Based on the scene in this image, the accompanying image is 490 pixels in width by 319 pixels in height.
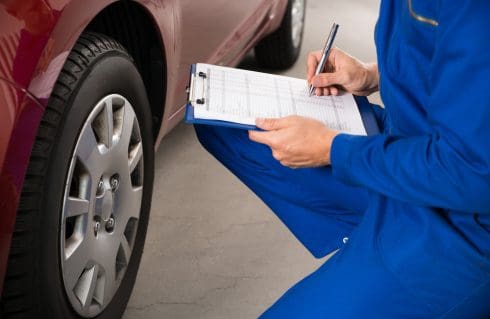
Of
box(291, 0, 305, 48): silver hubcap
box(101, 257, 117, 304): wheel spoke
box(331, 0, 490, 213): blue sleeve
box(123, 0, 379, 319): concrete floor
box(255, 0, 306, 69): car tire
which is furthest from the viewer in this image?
box(291, 0, 305, 48): silver hubcap

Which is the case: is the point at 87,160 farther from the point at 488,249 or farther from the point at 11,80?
the point at 488,249

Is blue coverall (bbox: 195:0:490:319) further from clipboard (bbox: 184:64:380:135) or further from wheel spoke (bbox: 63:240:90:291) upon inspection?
wheel spoke (bbox: 63:240:90:291)

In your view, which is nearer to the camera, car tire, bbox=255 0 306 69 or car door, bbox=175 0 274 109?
car door, bbox=175 0 274 109

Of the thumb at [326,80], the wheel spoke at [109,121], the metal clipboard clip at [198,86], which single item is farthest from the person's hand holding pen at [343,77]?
the wheel spoke at [109,121]

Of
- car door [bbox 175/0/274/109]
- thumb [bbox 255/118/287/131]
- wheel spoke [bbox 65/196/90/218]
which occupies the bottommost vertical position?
wheel spoke [bbox 65/196/90/218]

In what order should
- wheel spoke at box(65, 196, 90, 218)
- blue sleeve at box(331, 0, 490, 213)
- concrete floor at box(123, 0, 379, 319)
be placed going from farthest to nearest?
concrete floor at box(123, 0, 379, 319) < wheel spoke at box(65, 196, 90, 218) < blue sleeve at box(331, 0, 490, 213)

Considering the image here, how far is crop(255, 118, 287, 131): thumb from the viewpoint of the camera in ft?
4.76

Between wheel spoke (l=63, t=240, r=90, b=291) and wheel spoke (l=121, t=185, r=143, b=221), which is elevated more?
wheel spoke (l=121, t=185, r=143, b=221)

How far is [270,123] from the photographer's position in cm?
146

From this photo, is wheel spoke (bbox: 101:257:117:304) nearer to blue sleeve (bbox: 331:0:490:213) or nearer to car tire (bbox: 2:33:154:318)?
car tire (bbox: 2:33:154:318)

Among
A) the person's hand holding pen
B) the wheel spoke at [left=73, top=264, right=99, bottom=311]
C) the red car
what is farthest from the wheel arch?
the wheel spoke at [left=73, top=264, right=99, bottom=311]

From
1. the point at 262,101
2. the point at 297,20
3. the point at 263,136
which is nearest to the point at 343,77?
the point at 262,101

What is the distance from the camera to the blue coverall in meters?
1.14

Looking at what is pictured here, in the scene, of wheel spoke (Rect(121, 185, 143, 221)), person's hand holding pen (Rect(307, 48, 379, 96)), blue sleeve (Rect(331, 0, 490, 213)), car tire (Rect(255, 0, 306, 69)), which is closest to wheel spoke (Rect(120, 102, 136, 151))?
wheel spoke (Rect(121, 185, 143, 221))
